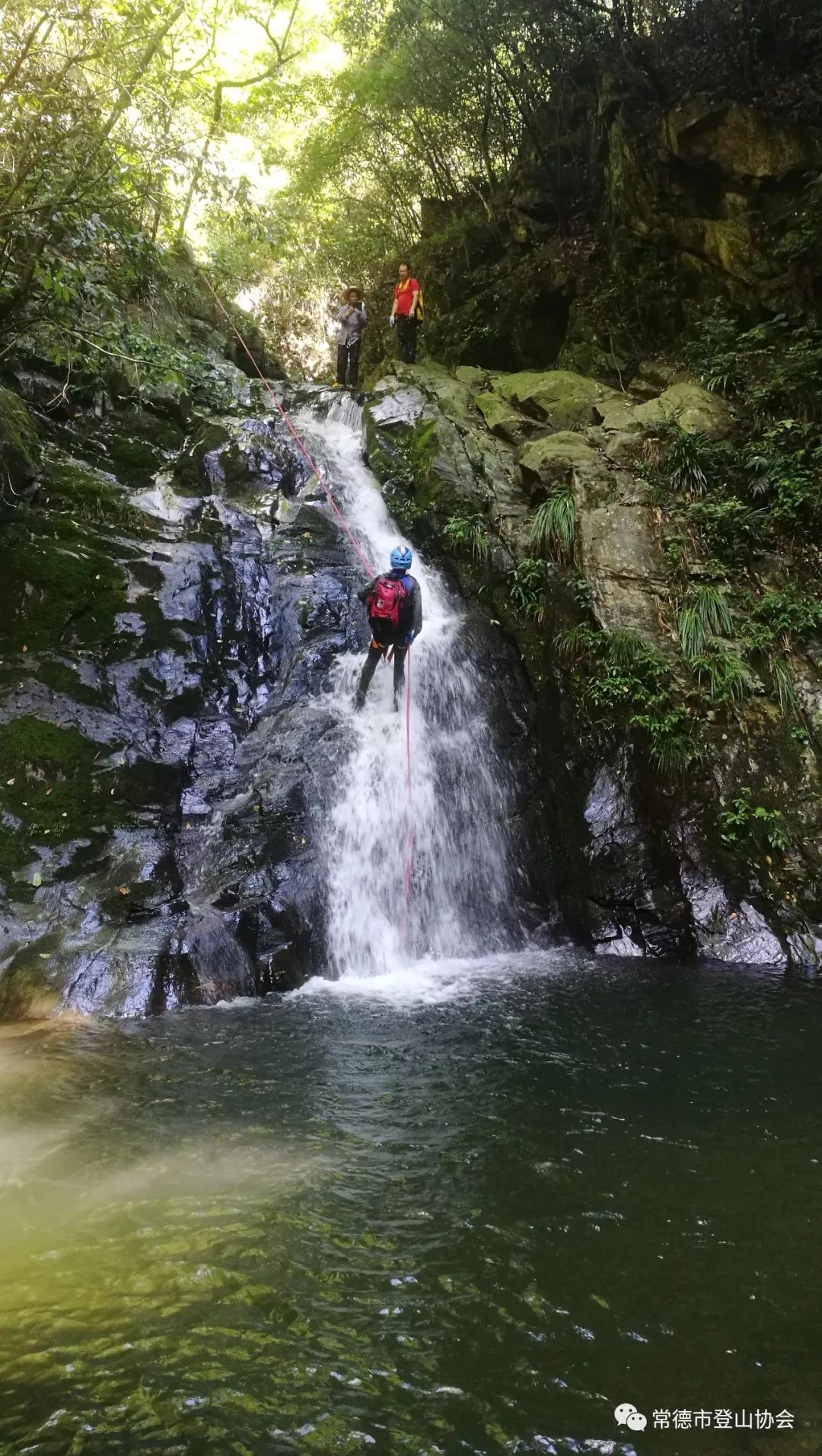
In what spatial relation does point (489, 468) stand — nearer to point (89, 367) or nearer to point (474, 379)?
point (474, 379)

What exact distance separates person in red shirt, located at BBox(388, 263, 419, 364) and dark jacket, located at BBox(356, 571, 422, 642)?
9.18 metres

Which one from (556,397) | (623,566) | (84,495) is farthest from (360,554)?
(556,397)

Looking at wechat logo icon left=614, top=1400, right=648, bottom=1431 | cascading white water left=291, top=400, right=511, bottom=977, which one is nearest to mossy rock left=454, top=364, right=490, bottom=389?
cascading white water left=291, top=400, right=511, bottom=977

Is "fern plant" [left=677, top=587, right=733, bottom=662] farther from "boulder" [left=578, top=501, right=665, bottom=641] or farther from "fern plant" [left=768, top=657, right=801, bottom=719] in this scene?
"fern plant" [left=768, top=657, right=801, bottom=719]

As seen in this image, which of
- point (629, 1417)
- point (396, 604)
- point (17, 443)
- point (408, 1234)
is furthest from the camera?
point (17, 443)

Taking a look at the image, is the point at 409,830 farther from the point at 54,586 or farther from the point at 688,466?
the point at 688,466

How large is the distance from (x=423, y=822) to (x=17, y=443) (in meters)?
6.55

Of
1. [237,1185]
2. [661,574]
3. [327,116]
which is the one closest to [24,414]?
[661,574]

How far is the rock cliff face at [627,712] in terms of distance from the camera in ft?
25.5

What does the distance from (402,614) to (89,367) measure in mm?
4182

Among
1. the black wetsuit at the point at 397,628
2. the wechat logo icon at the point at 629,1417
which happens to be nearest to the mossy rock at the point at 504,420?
the black wetsuit at the point at 397,628

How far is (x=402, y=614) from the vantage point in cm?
868

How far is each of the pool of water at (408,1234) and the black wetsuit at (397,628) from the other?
4407 millimetres

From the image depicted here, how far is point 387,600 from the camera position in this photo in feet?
28.3
